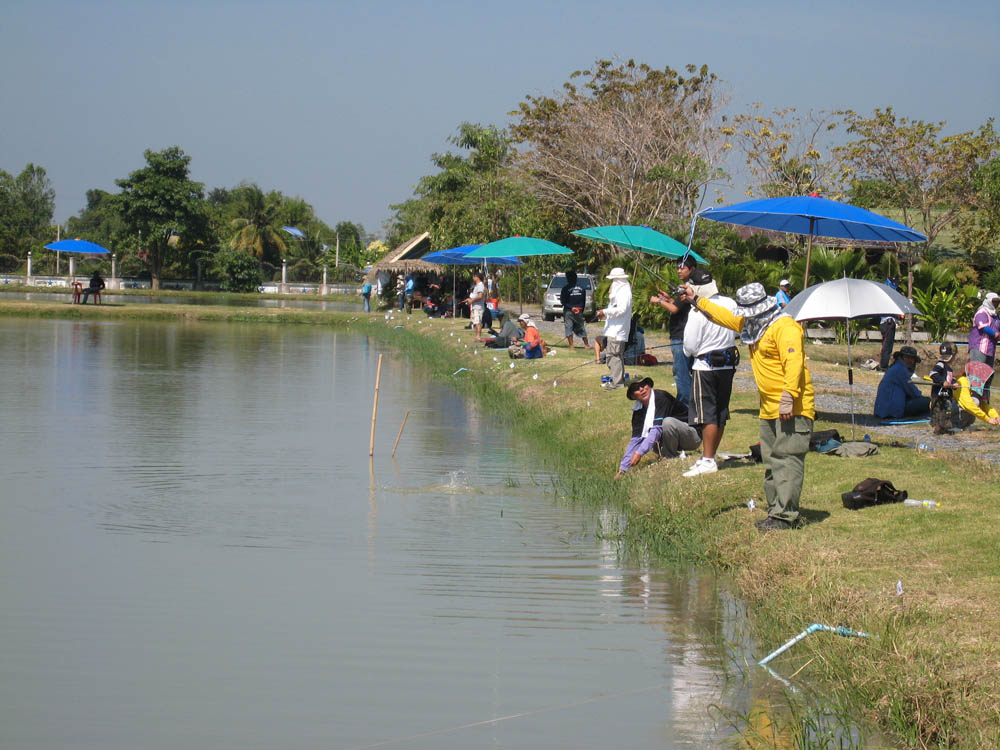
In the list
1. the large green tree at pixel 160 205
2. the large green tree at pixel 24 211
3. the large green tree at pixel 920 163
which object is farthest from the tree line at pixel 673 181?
the large green tree at pixel 24 211

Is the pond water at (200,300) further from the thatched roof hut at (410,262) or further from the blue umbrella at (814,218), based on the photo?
the blue umbrella at (814,218)

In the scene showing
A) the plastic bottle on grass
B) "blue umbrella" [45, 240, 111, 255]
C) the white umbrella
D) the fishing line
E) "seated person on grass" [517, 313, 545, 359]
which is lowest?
the fishing line

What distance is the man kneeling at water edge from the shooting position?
11.6 m

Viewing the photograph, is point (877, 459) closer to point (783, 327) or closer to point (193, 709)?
point (783, 327)

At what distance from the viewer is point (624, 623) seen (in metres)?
7.64

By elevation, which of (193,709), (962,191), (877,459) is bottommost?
(193,709)

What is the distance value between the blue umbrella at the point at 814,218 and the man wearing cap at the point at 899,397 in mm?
1490

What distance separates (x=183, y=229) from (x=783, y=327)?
197ft

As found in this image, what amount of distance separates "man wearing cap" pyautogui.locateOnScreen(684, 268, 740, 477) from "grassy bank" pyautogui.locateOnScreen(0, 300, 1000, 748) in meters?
0.31

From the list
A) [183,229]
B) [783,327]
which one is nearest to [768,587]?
[783,327]

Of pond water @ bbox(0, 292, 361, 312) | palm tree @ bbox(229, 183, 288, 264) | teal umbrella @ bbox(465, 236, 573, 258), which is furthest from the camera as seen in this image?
palm tree @ bbox(229, 183, 288, 264)

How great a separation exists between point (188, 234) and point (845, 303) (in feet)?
194

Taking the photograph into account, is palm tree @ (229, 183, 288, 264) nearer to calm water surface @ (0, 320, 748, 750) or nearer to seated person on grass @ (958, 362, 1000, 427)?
calm water surface @ (0, 320, 748, 750)

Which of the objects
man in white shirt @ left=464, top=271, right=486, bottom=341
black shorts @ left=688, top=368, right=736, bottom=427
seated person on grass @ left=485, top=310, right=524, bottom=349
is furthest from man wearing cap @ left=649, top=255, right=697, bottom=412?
man in white shirt @ left=464, top=271, right=486, bottom=341
